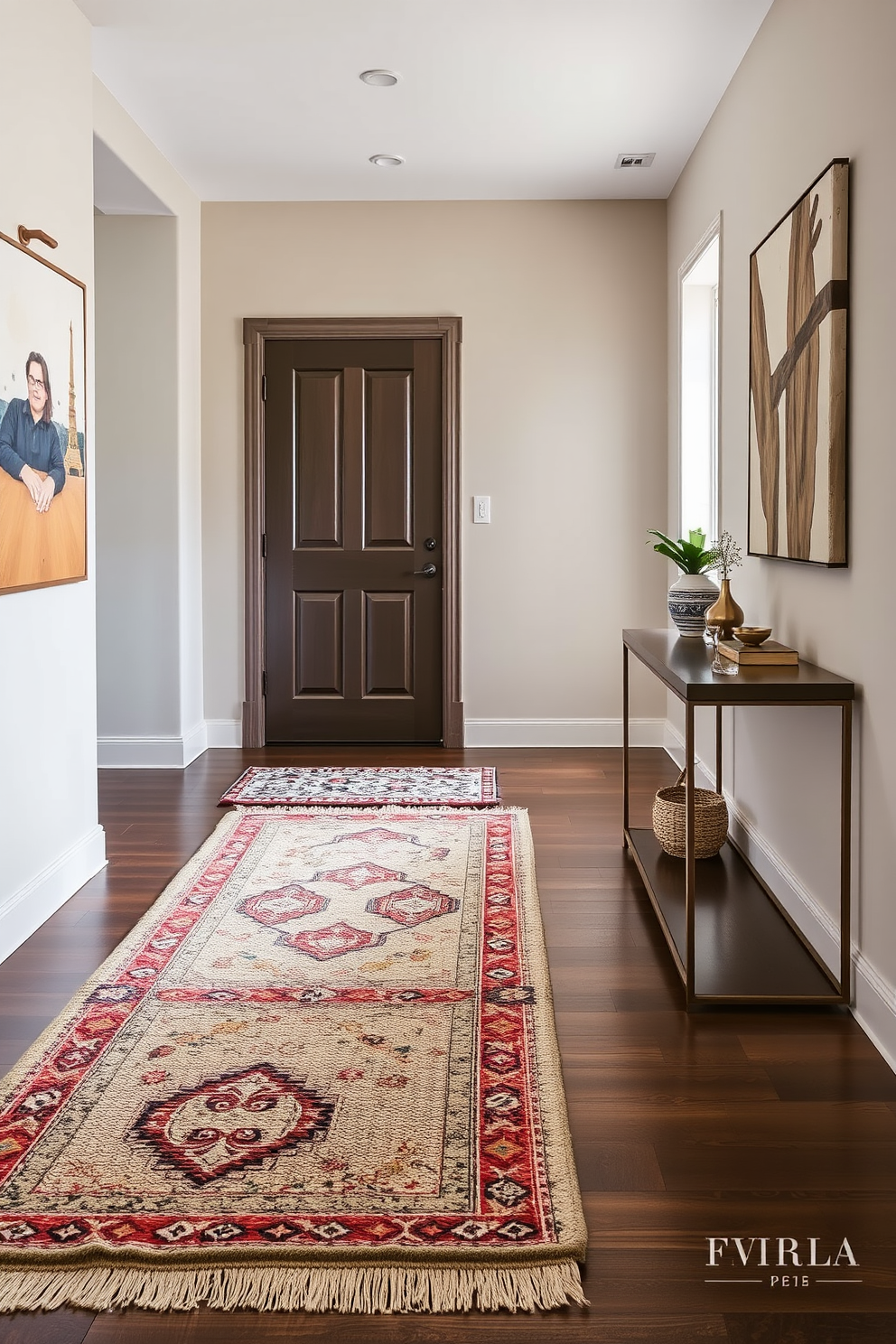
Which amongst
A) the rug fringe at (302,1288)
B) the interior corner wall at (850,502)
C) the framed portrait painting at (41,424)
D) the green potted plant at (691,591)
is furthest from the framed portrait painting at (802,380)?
the framed portrait painting at (41,424)

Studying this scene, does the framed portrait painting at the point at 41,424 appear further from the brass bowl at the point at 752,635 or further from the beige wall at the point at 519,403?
the beige wall at the point at 519,403

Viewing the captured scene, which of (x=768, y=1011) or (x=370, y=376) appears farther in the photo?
(x=370, y=376)

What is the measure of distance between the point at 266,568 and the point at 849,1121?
165 inches

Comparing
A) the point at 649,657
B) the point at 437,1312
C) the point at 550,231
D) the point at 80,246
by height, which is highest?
the point at 550,231

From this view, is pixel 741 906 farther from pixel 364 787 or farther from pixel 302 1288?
pixel 364 787

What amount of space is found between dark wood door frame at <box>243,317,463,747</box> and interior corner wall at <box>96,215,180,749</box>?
53 cm

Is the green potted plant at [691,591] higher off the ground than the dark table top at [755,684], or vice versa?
the green potted plant at [691,591]

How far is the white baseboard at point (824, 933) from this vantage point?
231 centimetres

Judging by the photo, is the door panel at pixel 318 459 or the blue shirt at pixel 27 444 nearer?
the blue shirt at pixel 27 444

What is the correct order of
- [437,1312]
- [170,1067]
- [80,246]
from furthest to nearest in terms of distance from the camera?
[80,246], [170,1067], [437,1312]

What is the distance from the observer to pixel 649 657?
3.13 metres

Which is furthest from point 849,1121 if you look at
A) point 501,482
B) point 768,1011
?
point 501,482

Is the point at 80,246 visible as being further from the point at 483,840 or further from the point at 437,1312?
the point at 437,1312

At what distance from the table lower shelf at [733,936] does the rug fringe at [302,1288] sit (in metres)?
1.04
